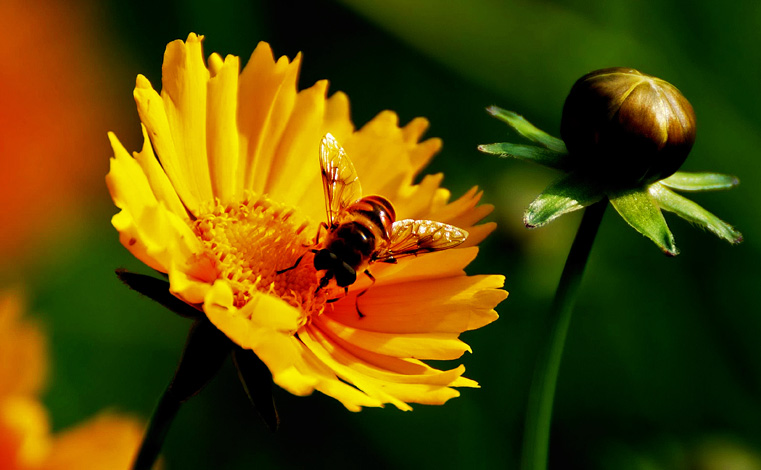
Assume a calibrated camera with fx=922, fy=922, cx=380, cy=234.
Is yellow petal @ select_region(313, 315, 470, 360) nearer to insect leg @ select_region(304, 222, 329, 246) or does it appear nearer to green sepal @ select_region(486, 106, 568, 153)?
insect leg @ select_region(304, 222, 329, 246)

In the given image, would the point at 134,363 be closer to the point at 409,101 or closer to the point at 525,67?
the point at 409,101

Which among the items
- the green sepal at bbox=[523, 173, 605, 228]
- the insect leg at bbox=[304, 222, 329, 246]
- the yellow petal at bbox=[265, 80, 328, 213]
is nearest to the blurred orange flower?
the yellow petal at bbox=[265, 80, 328, 213]

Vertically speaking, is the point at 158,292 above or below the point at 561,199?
below

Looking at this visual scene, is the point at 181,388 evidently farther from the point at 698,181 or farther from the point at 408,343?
the point at 698,181

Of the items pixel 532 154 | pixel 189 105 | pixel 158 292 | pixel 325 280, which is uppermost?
pixel 532 154

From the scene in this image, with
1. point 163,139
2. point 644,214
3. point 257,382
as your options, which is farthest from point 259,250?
point 644,214

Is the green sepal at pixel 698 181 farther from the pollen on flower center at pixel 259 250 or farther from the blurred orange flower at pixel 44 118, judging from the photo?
the blurred orange flower at pixel 44 118
